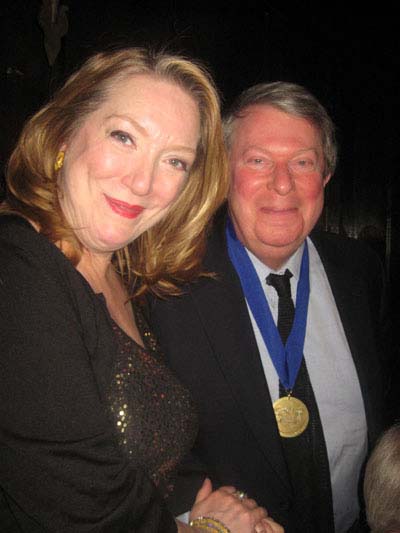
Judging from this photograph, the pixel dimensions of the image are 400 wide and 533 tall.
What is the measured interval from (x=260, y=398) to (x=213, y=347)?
259mm

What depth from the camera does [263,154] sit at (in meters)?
1.86

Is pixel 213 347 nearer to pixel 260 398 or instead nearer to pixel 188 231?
pixel 260 398

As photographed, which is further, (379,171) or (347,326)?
(379,171)

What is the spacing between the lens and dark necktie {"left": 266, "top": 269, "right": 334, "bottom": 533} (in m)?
1.59

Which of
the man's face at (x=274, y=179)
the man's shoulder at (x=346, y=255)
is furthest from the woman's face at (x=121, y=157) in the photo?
the man's shoulder at (x=346, y=255)

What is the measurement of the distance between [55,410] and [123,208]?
0.64m

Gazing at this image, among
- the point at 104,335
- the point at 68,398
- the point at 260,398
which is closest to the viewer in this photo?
the point at 68,398

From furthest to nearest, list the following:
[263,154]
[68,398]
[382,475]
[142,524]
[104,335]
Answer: [263,154]
[382,475]
[104,335]
[142,524]
[68,398]

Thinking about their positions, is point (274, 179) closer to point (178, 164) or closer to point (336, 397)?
point (178, 164)

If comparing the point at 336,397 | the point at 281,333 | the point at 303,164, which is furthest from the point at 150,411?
the point at 303,164

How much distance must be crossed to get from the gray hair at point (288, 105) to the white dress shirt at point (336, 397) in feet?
2.16

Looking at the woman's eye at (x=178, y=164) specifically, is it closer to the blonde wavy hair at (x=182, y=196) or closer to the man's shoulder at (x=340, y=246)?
the blonde wavy hair at (x=182, y=196)

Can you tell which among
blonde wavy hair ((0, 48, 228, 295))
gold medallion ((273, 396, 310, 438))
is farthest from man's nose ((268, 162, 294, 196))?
gold medallion ((273, 396, 310, 438))

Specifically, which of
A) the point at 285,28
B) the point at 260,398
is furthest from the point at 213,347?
the point at 285,28
